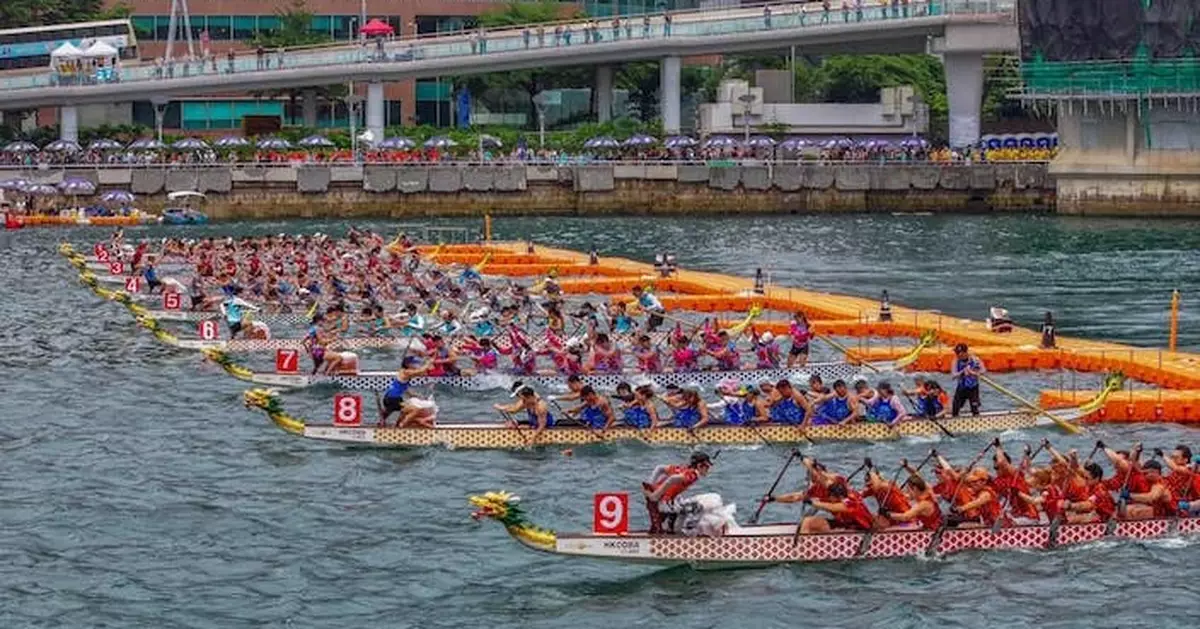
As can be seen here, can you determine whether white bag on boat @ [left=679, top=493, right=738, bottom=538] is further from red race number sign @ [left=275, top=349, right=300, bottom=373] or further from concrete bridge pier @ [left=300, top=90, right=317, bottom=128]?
concrete bridge pier @ [left=300, top=90, right=317, bottom=128]

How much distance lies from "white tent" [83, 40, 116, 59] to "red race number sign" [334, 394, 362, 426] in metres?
91.6

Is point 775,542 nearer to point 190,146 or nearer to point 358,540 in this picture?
point 358,540

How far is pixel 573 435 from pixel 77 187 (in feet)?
256

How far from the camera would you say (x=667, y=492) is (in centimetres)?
3622

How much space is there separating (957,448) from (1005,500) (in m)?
8.62

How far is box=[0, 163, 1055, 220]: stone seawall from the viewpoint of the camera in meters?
121

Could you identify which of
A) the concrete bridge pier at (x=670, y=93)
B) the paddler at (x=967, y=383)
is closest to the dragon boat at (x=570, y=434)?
the paddler at (x=967, y=383)

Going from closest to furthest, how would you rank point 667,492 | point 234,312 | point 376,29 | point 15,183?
point 667,492, point 234,312, point 15,183, point 376,29

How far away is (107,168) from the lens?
120750mm

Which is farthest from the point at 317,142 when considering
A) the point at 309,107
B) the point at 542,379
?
the point at 542,379

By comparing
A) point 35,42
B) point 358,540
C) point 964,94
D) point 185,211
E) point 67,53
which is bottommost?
point 358,540

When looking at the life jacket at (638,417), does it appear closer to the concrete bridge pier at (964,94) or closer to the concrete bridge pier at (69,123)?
the concrete bridge pier at (964,94)

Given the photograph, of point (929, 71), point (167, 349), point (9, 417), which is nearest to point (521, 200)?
point (929, 71)

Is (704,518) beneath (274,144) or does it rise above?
beneath
